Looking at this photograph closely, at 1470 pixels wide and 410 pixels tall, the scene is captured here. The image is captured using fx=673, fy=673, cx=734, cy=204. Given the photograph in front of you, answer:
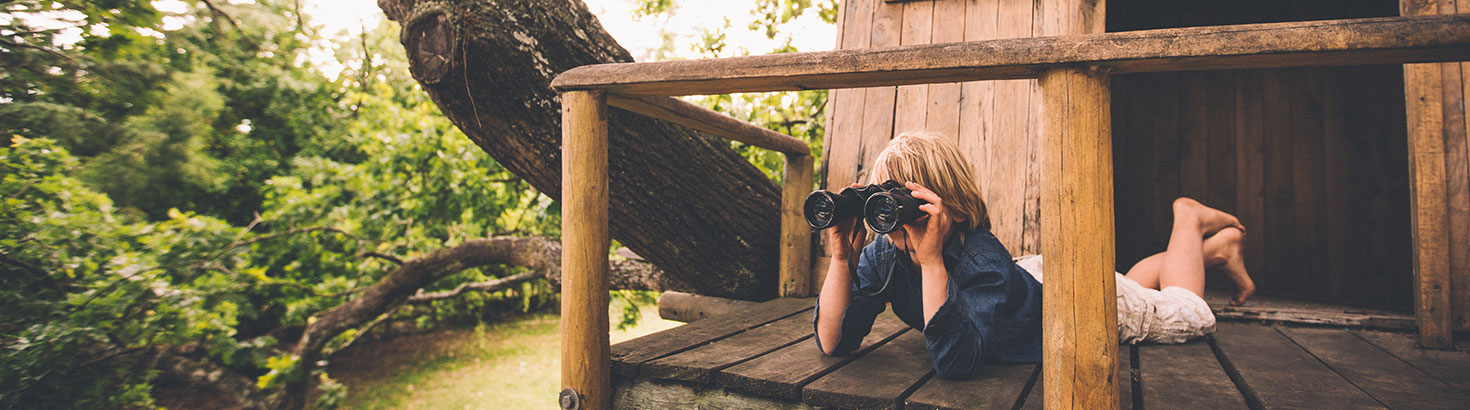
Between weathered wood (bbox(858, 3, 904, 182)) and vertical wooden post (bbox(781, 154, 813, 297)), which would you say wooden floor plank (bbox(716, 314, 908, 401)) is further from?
weathered wood (bbox(858, 3, 904, 182))

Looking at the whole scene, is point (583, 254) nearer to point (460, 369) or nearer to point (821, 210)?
point (821, 210)

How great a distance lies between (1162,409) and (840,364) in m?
0.71

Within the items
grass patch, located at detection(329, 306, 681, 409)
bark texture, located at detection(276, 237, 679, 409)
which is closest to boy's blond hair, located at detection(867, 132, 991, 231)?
bark texture, located at detection(276, 237, 679, 409)

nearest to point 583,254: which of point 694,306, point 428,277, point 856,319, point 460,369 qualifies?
point 856,319

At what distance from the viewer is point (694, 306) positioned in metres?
3.30

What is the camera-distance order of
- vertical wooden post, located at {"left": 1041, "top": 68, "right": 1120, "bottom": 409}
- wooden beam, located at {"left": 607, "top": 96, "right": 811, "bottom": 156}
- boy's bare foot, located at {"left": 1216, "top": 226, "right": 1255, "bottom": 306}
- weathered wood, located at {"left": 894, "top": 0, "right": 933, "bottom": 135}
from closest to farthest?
vertical wooden post, located at {"left": 1041, "top": 68, "right": 1120, "bottom": 409}
wooden beam, located at {"left": 607, "top": 96, "right": 811, "bottom": 156}
boy's bare foot, located at {"left": 1216, "top": 226, "right": 1255, "bottom": 306}
weathered wood, located at {"left": 894, "top": 0, "right": 933, "bottom": 135}

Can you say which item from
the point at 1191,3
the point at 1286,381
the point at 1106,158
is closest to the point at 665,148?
the point at 1106,158

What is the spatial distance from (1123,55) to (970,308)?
0.71 meters

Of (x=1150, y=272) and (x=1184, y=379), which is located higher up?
(x=1150, y=272)

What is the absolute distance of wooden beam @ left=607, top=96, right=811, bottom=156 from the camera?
1.97 meters

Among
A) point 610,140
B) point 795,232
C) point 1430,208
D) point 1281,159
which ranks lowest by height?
point 795,232

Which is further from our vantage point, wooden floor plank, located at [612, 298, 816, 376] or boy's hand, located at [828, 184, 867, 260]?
wooden floor plank, located at [612, 298, 816, 376]

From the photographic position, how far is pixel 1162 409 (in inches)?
55.5

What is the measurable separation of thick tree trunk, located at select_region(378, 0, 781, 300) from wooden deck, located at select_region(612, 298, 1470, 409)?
605 mm
